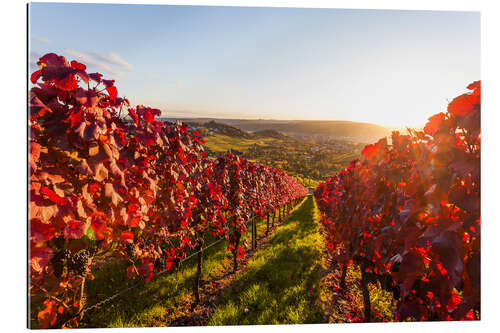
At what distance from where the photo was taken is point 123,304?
2816 mm

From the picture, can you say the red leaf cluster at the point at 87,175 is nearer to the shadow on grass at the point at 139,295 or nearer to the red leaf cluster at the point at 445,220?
the shadow on grass at the point at 139,295

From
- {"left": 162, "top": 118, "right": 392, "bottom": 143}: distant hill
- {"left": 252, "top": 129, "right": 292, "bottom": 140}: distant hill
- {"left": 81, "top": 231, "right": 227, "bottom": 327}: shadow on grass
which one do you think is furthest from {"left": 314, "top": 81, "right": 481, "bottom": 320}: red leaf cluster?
{"left": 81, "top": 231, "right": 227, "bottom": 327}: shadow on grass

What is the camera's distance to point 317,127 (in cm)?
313

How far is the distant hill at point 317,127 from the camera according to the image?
269 centimetres

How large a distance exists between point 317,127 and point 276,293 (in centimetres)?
216

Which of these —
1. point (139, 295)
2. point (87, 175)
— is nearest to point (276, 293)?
point (139, 295)

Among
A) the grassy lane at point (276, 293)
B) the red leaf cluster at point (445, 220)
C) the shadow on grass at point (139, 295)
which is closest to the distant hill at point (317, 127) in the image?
the red leaf cluster at point (445, 220)

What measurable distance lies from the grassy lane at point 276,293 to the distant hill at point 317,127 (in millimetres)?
1938

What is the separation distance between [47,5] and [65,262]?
213cm

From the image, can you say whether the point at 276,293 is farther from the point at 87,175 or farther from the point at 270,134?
the point at 87,175

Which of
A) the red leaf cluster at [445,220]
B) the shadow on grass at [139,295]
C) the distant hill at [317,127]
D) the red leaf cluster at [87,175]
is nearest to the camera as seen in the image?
the red leaf cluster at [445,220]

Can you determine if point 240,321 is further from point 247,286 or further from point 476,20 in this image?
point 476,20

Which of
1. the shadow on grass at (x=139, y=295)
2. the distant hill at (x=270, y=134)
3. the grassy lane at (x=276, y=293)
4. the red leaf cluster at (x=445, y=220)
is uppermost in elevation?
the distant hill at (x=270, y=134)
